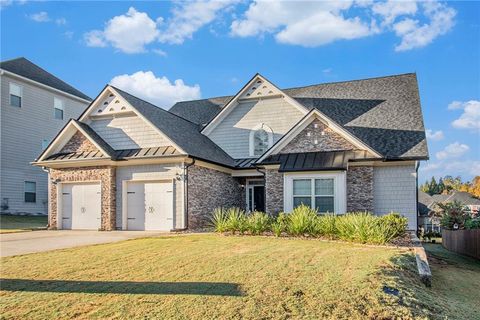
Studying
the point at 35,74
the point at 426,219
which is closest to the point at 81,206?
the point at 35,74

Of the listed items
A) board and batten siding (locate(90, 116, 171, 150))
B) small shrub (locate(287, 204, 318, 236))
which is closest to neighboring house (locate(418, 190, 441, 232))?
small shrub (locate(287, 204, 318, 236))

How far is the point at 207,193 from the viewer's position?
18.5 metres

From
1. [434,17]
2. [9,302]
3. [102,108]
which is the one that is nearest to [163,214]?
[102,108]

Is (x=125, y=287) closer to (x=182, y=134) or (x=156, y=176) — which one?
(x=156, y=176)

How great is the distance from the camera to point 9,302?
19.8 ft

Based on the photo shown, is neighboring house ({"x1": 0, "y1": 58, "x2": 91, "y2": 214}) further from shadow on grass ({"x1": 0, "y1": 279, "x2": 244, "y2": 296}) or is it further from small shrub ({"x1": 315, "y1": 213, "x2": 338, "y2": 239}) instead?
small shrub ({"x1": 315, "y1": 213, "x2": 338, "y2": 239})

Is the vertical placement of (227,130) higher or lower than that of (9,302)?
higher

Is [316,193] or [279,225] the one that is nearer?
[279,225]

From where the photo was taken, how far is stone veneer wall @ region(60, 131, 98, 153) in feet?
60.7

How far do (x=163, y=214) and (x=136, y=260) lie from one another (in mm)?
8665

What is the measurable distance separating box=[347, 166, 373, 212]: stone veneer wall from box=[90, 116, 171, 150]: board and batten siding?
822 centimetres

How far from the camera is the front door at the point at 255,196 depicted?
829 inches

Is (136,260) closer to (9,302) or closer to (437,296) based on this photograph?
(9,302)

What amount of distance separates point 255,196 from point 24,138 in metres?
16.8
